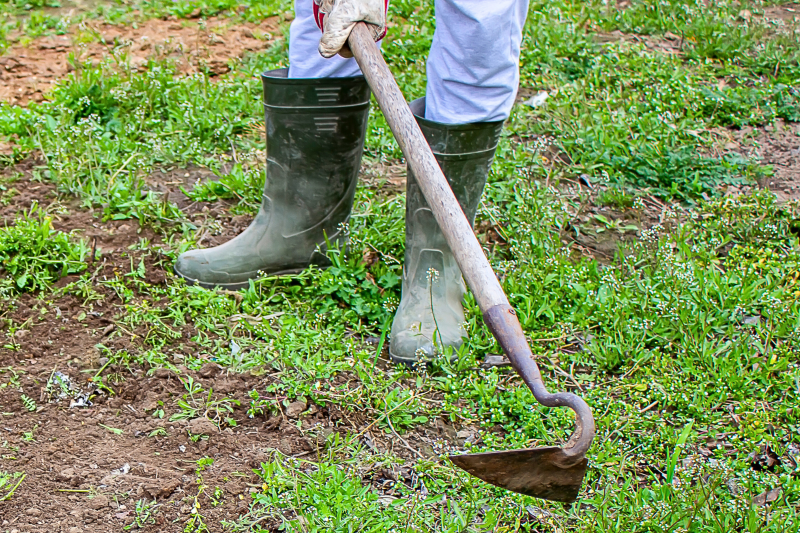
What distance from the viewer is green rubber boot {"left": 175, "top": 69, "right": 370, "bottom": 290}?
92.3 inches

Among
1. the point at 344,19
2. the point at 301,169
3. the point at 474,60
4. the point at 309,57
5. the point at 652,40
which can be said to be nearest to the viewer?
the point at 344,19

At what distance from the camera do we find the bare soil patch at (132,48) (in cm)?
358

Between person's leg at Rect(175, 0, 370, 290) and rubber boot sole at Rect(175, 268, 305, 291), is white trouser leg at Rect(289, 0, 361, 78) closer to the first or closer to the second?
person's leg at Rect(175, 0, 370, 290)

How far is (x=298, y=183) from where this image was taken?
98.0 inches

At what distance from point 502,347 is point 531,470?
255 millimetres

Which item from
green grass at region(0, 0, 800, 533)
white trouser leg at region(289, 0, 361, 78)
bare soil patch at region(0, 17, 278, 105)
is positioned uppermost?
white trouser leg at region(289, 0, 361, 78)

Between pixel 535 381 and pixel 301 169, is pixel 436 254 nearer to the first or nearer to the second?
pixel 301 169

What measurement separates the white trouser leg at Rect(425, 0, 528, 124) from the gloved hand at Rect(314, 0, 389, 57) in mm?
181

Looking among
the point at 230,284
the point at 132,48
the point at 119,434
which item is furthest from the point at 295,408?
the point at 132,48

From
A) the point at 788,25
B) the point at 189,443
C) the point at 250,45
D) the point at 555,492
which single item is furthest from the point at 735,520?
the point at 788,25

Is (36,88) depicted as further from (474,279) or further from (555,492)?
(555,492)

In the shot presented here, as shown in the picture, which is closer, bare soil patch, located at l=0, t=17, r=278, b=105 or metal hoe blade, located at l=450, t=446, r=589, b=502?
metal hoe blade, located at l=450, t=446, r=589, b=502

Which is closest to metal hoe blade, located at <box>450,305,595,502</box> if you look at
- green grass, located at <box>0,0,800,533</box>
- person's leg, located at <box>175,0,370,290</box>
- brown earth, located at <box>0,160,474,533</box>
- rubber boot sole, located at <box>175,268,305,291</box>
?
green grass, located at <box>0,0,800,533</box>

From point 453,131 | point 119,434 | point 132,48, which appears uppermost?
point 453,131
